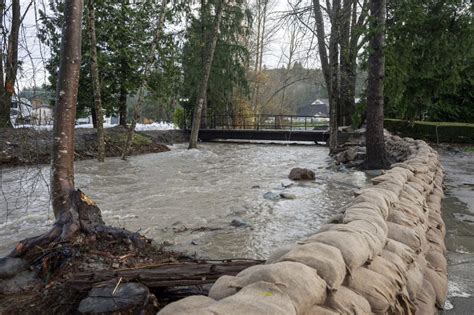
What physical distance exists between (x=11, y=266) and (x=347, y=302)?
2445 mm

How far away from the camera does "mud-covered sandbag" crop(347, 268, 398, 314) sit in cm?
200

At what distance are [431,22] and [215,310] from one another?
28.9ft

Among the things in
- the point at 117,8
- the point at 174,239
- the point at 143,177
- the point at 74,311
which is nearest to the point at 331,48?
the point at 143,177

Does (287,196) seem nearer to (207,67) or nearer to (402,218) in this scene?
(402,218)

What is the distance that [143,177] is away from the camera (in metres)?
9.57

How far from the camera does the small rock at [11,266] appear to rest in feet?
9.94

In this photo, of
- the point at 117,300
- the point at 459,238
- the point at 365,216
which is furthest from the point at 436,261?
the point at 117,300

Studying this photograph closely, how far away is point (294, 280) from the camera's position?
1630 mm

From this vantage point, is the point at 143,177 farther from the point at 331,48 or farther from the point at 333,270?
the point at 333,270

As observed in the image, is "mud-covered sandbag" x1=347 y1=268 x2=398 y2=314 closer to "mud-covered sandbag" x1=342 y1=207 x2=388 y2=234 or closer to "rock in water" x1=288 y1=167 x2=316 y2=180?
"mud-covered sandbag" x1=342 y1=207 x2=388 y2=234

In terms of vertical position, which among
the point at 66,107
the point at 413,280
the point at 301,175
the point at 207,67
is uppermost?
the point at 207,67

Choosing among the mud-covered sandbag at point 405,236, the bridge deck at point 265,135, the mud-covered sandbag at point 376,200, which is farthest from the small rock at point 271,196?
the bridge deck at point 265,135

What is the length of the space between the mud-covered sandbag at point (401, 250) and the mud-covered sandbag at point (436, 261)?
0.68m

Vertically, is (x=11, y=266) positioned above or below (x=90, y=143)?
below
